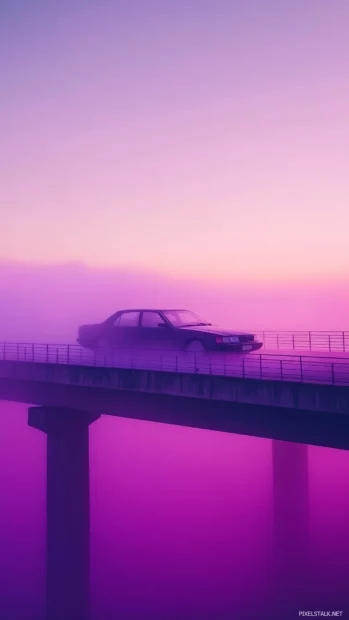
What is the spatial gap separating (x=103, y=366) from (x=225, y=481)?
26005 millimetres

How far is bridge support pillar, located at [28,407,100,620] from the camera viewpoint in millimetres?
17234

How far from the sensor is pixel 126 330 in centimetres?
1772

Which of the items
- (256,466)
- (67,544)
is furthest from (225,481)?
(67,544)

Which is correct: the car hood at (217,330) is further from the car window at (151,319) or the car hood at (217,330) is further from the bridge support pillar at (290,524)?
the bridge support pillar at (290,524)

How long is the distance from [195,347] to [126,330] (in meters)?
3.00

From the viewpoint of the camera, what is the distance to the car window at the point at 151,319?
56.2ft

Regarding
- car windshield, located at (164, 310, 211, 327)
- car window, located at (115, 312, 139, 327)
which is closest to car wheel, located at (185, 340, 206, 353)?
car windshield, located at (164, 310, 211, 327)

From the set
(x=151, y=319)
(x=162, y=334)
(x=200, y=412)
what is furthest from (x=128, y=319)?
(x=200, y=412)

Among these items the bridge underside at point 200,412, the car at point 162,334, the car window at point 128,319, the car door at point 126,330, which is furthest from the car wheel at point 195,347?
the car window at point 128,319

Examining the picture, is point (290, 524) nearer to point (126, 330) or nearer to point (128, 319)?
point (126, 330)

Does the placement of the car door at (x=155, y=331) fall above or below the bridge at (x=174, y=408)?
above

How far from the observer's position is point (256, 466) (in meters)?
43.2

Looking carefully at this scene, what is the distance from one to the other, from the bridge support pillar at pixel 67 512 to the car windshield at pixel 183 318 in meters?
4.75

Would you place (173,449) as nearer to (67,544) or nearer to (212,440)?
(212,440)
